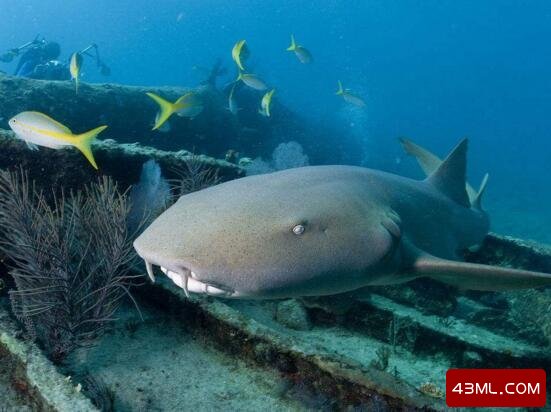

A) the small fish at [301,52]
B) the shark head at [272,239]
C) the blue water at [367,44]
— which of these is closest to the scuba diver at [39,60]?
the small fish at [301,52]

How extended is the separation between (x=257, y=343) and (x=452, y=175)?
292cm

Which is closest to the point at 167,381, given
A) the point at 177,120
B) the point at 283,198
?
the point at 283,198

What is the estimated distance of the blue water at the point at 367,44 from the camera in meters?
136

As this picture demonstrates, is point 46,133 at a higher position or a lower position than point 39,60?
Answer: lower

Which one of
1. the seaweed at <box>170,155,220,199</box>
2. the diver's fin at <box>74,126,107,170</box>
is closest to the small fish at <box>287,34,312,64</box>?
the seaweed at <box>170,155,220,199</box>

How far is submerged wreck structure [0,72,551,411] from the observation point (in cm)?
258

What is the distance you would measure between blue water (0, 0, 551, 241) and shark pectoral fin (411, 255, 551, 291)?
114247 millimetres

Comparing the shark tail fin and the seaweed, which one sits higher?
the shark tail fin

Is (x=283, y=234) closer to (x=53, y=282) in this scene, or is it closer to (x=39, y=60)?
(x=53, y=282)

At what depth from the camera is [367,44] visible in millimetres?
185250

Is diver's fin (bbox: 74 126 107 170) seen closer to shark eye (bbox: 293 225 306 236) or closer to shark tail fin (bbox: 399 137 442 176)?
shark eye (bbox: 293 225 306 236)

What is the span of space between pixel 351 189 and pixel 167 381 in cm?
190

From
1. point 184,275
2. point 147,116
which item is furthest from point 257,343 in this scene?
point 147,116

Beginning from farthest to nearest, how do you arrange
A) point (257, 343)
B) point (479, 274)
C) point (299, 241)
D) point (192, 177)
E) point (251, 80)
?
point (251, 80)
point (192, 177)
point (257, 343)
point (479, 274)
point (299, 241)
